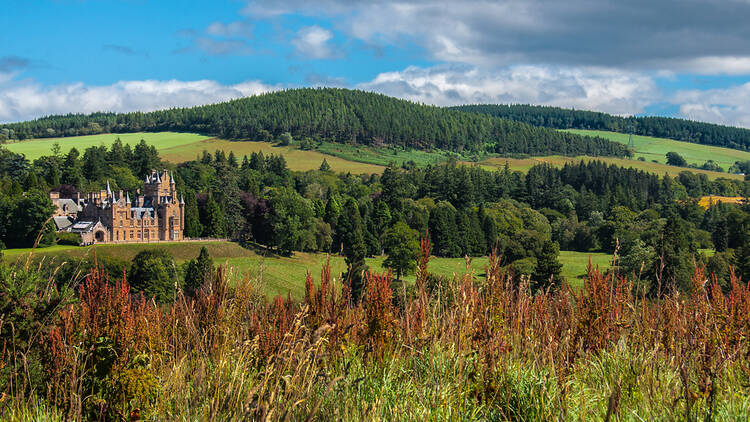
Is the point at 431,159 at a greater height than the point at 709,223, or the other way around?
the point at 431,159

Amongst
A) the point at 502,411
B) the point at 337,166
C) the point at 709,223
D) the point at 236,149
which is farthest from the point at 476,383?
the point at 236,149

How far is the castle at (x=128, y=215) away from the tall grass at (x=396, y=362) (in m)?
67.8

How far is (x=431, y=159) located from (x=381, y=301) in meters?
157

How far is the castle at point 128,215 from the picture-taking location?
228ft

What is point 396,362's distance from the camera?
17.9 feet

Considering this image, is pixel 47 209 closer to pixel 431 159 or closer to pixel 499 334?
pixel 499 334

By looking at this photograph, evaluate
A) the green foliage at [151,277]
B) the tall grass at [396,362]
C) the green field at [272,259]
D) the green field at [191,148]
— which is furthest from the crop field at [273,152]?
the tall grass at [396,362]

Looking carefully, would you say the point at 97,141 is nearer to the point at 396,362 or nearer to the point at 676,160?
the point at 676,160

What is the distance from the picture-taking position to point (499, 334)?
516 cm

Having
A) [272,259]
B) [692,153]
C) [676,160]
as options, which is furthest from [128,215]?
[692,153]

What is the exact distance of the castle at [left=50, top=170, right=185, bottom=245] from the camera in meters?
69.6

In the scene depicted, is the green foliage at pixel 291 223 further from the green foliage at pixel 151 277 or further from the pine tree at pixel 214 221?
the green foliage at pixel 151 277

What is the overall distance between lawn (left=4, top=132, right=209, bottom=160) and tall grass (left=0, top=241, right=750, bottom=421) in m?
125

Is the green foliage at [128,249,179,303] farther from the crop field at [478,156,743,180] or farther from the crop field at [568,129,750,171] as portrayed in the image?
the crop field at [568,129,750,171]
